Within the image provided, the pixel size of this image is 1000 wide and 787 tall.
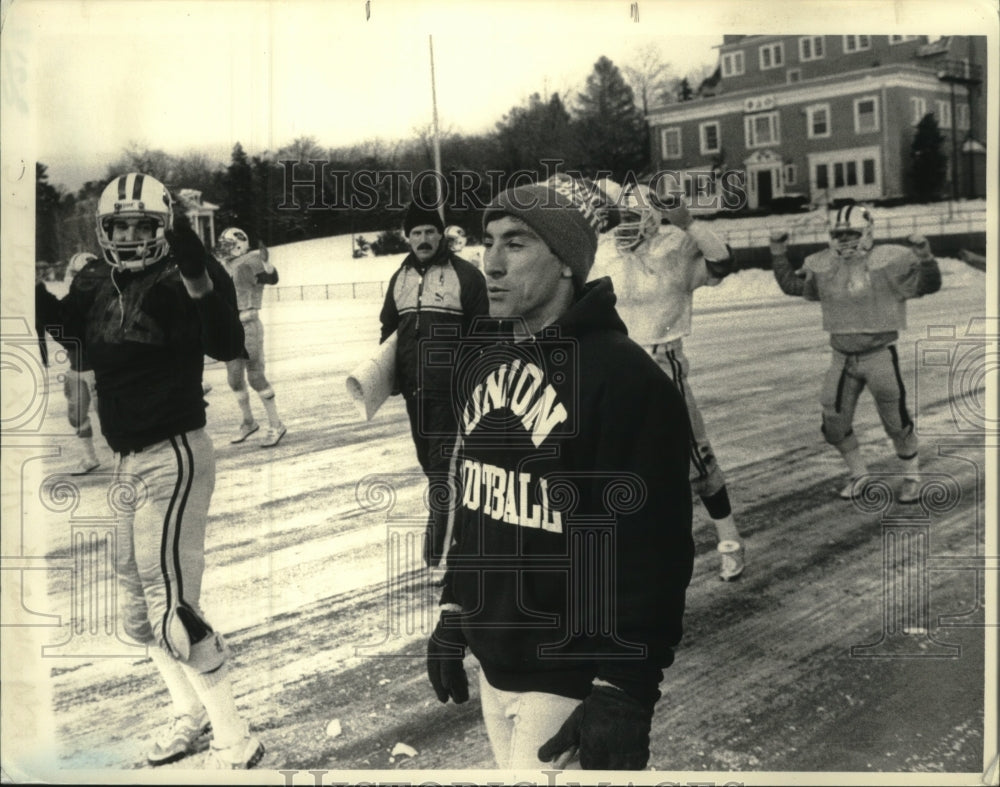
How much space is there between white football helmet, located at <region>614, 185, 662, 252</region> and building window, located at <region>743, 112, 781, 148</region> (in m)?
0.41

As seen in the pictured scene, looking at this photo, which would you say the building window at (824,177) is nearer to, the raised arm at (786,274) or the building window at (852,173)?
the building window at (852,173)

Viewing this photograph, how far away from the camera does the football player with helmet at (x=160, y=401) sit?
3643 mm

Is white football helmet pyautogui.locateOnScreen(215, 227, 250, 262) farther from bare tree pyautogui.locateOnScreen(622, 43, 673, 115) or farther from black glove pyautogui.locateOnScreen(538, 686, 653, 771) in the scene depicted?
black glove pyautogui.locateOnScreen(538, 686, 653, 771)

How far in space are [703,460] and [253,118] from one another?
1935mm

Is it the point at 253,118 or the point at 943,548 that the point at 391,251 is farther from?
the point at 943,548

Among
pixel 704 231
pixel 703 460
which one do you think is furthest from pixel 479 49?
pixel 703 460

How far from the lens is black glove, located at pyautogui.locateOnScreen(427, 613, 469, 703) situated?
3.57m

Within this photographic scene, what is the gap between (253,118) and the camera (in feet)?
11.9

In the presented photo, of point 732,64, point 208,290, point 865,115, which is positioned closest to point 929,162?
point 865,115

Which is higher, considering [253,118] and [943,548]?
[253,118]

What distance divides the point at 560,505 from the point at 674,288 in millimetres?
909

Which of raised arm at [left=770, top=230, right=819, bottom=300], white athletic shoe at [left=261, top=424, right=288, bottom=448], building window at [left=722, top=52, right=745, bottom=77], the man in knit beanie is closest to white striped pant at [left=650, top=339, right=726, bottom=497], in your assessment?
the man in knit beanie

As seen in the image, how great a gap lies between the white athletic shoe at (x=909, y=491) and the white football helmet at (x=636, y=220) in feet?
4.05

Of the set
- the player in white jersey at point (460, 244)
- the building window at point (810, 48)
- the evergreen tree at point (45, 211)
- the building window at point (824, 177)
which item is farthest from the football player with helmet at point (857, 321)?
the evergreen tree at point (45, 211)
